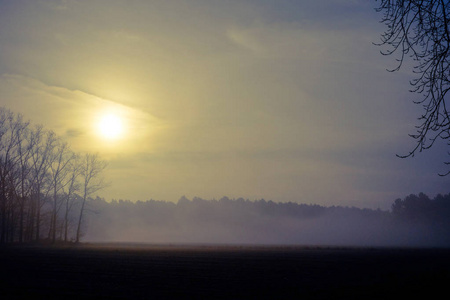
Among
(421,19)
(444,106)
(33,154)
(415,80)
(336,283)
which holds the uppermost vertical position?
(33,154)

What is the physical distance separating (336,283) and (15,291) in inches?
500

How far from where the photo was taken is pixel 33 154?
62594 millimetres

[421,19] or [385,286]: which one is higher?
[421,19]

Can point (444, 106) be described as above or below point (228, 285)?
above

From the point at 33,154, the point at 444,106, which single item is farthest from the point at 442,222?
the point at 444,106

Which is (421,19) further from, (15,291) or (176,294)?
(15,291)

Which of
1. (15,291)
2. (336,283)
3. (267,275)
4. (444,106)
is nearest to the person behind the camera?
(444,106)

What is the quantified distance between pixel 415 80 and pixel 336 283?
12102 mm

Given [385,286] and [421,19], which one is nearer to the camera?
[421,19]

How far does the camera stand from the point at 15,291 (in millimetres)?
12609

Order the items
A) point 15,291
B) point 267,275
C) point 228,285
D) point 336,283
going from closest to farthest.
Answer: point 15,291, point 228,285, point 336,283, point 267,275

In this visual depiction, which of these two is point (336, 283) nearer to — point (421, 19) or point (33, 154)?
point (421, 19)

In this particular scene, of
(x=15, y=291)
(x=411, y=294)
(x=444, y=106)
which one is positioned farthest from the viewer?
(x=411, y=294)

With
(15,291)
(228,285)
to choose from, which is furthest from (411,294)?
(15,291)
